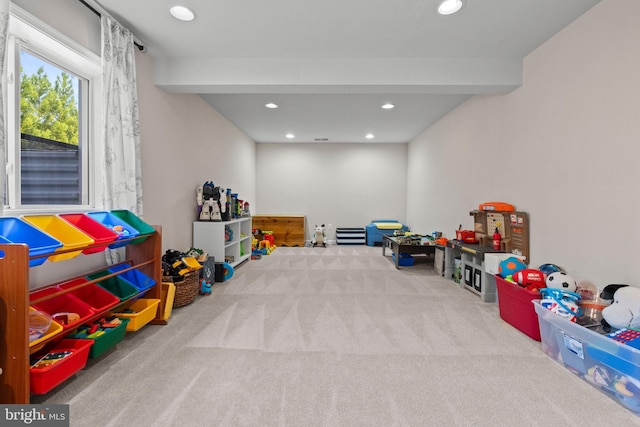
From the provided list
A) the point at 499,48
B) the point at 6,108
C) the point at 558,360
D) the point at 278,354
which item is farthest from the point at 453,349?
the point at 6,108

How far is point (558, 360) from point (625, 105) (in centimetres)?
172

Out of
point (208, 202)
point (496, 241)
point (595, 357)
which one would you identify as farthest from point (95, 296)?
point (496, 241)

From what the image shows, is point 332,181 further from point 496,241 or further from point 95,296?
point 95,296

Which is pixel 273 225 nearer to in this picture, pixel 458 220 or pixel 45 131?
pixel 458 220

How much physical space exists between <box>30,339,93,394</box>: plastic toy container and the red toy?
9.77 feet

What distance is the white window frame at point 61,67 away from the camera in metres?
1.79

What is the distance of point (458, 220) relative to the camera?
4406 mm

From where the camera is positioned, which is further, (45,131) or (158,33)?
(158,33)

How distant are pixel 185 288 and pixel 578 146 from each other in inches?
141

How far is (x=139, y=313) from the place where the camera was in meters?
2.11

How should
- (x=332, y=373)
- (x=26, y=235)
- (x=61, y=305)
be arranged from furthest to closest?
(x=61, y=305)
(x=332, y=373)
(x=26, y=235)

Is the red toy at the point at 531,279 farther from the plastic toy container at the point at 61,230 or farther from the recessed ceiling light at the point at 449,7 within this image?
the plastic toy container at the point at 61,230

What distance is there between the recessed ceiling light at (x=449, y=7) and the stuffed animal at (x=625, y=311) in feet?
7.00

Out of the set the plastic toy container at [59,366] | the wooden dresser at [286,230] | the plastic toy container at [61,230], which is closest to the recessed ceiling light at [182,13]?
the plastic toy container at [61,230]
